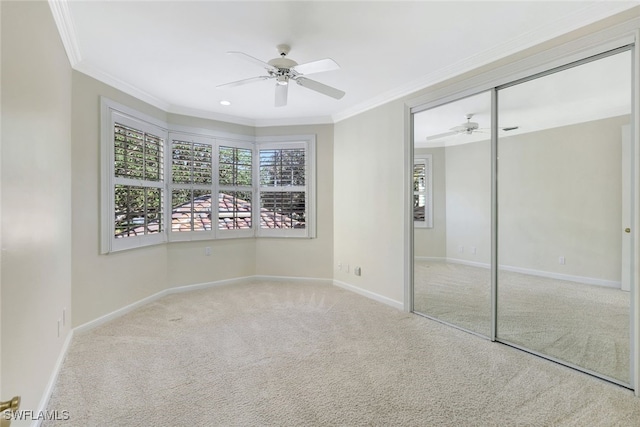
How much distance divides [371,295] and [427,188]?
161 centimetres

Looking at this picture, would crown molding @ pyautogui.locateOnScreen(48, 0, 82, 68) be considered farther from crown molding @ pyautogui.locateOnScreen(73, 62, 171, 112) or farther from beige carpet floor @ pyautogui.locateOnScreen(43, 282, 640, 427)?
beige carpet floor @ pyautogui.locateOnScreen(43, 282, 640, 427)

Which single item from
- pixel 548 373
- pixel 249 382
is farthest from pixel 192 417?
pixel 548 373

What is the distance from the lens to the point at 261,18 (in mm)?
2318

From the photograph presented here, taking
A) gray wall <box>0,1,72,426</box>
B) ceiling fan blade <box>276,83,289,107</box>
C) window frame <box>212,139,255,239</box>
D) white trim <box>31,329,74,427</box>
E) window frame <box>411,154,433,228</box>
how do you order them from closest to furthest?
gray wall <box>0,1,72,426</box> < white trim <box>31,329,74,427</box> < ceiling fan blade <box>276,83,289,107</box> < window frame <box>411,154,433,228</box> < window frame <box>212,139,255,239</box>

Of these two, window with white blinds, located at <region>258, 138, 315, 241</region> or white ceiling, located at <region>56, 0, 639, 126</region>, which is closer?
white ceiling, located at <region>56, 0, 639, 126</region>

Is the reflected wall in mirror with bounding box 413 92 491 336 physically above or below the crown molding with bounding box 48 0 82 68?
below

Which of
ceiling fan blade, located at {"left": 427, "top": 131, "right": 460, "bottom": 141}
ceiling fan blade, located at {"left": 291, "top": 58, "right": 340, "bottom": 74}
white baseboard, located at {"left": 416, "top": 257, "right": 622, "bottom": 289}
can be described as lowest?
white baseboard, located at {"left": 416, "top": 257, "right": 622, "bottom": 289}

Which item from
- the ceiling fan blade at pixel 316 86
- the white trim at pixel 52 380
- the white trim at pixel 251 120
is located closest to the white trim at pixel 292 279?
the white trim at pixel 251 120

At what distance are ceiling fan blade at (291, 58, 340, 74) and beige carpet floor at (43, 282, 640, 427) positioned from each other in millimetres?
2325

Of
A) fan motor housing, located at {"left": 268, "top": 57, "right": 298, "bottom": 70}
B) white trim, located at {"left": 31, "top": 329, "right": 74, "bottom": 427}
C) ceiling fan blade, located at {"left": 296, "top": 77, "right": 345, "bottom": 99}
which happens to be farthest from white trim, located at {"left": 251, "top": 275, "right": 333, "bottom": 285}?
fan motor housing, located at {"left": 268, "top": 57, "right": 298, "bottom": 70}

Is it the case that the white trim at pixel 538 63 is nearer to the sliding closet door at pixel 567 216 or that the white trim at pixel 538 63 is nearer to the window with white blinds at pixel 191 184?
the sliding closet door at pixel 567 216

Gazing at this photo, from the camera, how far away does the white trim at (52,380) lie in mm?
1874

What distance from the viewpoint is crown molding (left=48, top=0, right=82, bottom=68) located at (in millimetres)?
2133

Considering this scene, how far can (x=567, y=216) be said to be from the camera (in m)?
2.73
